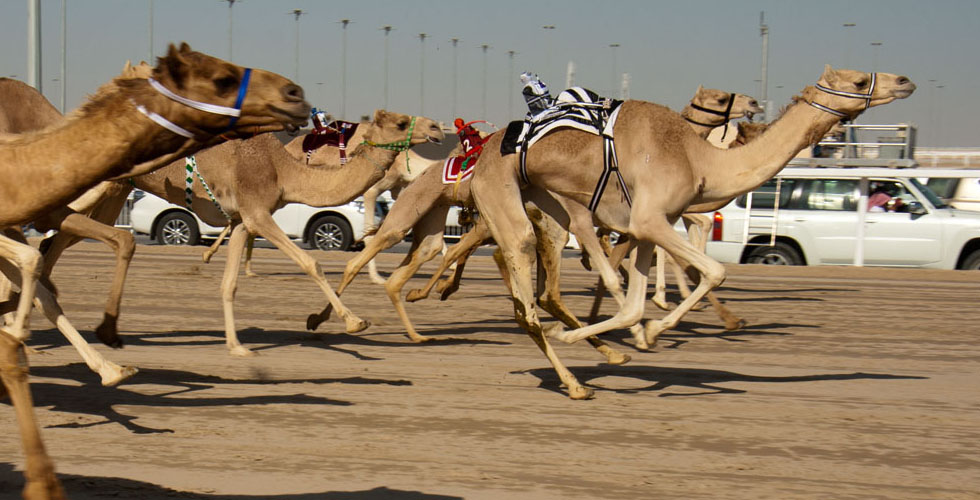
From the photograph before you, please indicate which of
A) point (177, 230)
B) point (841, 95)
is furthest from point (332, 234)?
point (841, 95)

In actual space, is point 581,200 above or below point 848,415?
above

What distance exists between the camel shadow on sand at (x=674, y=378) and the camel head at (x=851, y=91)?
6.46 ft

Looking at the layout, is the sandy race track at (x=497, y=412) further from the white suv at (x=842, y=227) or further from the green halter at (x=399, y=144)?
the white suv at (x=842, y=227)

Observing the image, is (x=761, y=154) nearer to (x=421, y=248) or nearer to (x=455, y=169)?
(x=455, y=169)

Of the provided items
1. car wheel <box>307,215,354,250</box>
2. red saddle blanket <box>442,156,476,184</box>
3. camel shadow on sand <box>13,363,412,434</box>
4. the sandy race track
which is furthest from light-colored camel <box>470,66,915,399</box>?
car wheel <box>307,215,354,250</box>

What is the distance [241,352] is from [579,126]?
10.9ft

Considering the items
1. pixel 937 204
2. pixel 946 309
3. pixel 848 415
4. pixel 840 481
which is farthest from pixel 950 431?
pixel 937 204

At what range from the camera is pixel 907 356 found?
34.0ft

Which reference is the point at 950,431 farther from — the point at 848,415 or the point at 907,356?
the point at 907,356

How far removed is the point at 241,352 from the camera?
981 cm

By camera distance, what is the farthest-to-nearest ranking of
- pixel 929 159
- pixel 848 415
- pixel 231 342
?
pixel 929 159 < pixel 231 342 < pixel 848 415

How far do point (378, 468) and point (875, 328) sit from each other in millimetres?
7908

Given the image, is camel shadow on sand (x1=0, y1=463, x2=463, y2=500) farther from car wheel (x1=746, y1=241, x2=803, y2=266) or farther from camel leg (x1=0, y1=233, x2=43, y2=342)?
car wheel (x1=746, y1=241, x2=803, y2=266)

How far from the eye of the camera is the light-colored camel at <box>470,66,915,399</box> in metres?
8.27
